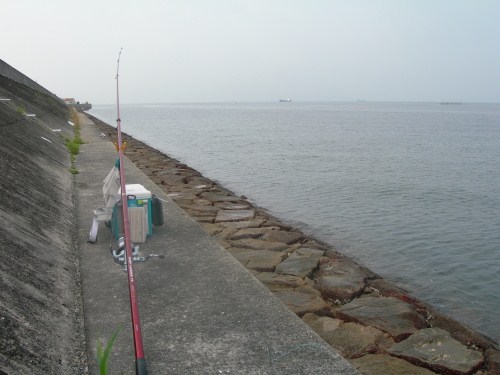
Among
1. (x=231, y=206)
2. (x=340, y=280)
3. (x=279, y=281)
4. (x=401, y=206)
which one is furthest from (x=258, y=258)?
(x=401, y=206)

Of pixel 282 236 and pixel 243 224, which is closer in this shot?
pixel 282 236

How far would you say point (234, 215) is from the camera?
10.2 m

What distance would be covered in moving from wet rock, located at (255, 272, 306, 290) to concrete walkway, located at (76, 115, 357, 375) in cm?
88

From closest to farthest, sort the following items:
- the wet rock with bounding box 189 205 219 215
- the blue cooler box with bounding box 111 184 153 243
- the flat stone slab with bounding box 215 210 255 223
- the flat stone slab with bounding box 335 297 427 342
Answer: the flat stone slab with bounding box 335 297 427 342
the blue cooler box with bounding box 111 184 153 243
the flat stone slab with bounding box 215 210 255 223
the wet rock with bounding box 189 205 219 215

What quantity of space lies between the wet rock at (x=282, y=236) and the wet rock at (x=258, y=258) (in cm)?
93

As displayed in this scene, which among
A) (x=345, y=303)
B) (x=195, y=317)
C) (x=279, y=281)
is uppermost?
(x=195, y=317)

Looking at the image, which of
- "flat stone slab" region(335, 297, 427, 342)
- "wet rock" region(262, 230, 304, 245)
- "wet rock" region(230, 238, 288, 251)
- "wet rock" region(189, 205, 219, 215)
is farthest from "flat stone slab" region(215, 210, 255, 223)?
"flat stone slab" region(335, 297, 427, 342)

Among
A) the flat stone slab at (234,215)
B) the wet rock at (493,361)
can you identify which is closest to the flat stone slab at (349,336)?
the wet rock at (493,361)

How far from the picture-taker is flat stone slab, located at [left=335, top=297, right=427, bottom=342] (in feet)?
16.6

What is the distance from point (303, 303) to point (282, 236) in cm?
316

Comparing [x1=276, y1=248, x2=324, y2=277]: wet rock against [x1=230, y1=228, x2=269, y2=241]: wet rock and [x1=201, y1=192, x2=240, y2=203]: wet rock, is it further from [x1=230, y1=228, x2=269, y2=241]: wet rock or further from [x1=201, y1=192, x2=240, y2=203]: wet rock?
[x1=201, y1=192, x2=240, y2=203]: wet rock

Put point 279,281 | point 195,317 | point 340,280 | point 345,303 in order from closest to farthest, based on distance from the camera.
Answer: point 195,317
point 345,303
point 279,281
point 340,280

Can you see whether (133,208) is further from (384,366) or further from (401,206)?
(401,206)

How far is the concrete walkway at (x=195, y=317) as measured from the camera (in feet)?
10.8
